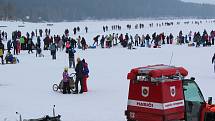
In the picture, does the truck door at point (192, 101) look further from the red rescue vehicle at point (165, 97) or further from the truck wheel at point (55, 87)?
the truck wheel at point (55, 87)

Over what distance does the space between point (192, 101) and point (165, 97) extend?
733mm

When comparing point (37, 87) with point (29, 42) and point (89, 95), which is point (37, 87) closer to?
point (89, 95)

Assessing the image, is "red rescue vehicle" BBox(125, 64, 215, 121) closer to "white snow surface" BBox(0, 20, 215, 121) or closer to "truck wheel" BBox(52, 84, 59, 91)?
"white snow surface" BBox(0, 20, 215, 121)

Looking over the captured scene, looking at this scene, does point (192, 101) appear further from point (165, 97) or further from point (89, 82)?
point (89, 82)

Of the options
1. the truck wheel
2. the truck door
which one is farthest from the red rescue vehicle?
the truck wheel

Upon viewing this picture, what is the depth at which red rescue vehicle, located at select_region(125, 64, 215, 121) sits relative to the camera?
10.2m

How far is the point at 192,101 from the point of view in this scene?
1055 cm

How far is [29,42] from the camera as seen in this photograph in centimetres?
3678

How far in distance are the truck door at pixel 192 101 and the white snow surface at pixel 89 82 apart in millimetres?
3387

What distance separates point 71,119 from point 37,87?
6.89 meters

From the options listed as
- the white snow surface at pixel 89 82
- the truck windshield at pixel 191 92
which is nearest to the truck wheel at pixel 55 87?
the white snow surface at pixel 89 82

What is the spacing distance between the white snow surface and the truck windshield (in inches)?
134

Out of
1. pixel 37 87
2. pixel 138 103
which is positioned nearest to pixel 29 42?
pixel 37 87

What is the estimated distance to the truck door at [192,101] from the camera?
415 inches
